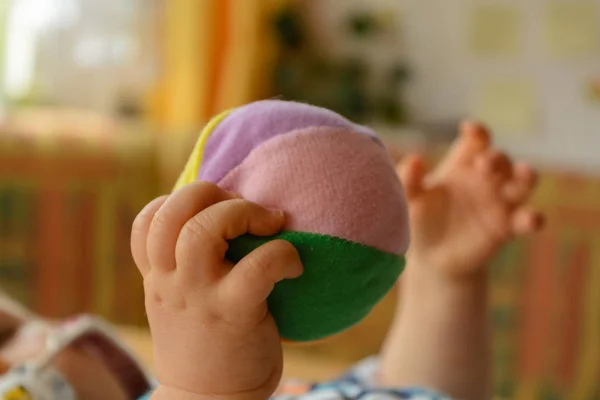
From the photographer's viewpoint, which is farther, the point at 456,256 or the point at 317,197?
the point at 456,256

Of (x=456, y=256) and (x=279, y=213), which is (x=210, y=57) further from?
(x=279, y=213)

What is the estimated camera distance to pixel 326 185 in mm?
374

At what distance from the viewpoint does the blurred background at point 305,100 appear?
118cm

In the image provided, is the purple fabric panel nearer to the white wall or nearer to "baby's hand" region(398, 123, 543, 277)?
"baby's hand" region(398, 123, 543, 277)

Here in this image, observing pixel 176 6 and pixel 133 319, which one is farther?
pixel 176 6

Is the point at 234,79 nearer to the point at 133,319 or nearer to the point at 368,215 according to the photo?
the point at 133,319

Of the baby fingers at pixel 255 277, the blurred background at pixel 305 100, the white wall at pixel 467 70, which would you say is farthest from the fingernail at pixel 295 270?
the white wall at pixel 467 70

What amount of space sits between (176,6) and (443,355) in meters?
1.33

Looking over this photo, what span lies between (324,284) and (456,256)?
28 cm

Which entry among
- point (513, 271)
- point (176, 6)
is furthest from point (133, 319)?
point (176, 6)

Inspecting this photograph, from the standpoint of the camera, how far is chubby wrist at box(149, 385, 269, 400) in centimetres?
37

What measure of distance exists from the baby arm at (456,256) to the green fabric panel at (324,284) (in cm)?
22

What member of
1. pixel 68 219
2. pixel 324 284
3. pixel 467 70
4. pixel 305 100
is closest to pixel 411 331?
pixel 324 284

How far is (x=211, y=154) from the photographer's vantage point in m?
0.41
